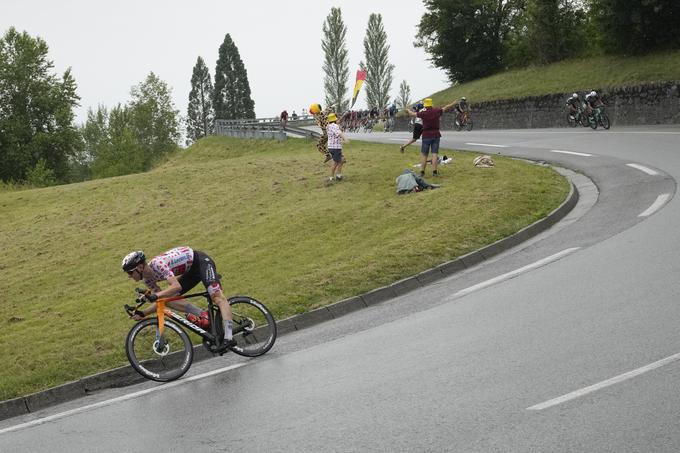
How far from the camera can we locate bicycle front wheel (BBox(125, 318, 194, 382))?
372 inches

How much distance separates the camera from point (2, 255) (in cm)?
2338

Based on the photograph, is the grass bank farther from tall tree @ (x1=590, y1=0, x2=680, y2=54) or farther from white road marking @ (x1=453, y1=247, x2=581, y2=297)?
tall tree @ (x1=590, y1=0, x2=680, y2=54)

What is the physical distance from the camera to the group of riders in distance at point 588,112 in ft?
107

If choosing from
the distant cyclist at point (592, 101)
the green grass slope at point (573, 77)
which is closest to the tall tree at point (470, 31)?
the green grass slope at point (573, 77)

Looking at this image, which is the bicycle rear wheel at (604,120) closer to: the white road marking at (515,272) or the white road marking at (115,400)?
the white road marking at (515,272)

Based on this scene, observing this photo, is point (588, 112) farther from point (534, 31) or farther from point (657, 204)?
point (657, 204)

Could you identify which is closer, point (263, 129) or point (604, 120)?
point (604, 120)

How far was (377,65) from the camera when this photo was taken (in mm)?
94625

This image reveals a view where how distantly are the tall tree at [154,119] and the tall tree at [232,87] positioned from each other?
17.1 m

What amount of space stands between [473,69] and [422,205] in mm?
44637

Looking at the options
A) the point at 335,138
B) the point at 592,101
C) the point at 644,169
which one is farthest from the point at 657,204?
the point at 592,101

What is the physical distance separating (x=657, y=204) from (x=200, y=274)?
9.05 meters

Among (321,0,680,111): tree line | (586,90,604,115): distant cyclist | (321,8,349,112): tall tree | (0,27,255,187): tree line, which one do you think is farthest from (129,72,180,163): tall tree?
(586,90,604,115): distant cyclist

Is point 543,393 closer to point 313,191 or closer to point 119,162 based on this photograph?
point 313,191
